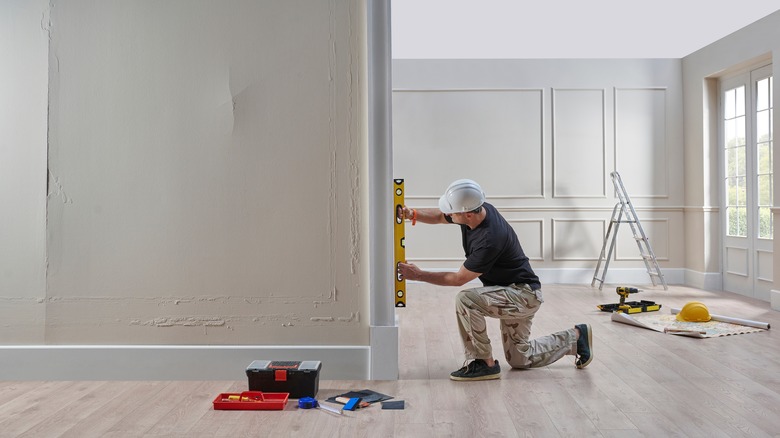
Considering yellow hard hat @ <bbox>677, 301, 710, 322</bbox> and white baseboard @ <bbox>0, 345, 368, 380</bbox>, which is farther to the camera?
yellow hard hat @ <bbox>677, 301, 710, 322</bbox>

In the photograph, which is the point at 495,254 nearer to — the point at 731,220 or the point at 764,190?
the point at 764,190

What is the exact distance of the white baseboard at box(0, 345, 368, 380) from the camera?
342cm

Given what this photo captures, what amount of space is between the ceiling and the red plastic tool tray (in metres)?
4.95

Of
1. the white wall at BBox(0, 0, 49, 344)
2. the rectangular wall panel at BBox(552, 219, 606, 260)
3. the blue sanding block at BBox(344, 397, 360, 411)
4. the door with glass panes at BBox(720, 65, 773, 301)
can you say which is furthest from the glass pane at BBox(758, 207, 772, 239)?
the white wall at BBox(0, 0, 49, 344)

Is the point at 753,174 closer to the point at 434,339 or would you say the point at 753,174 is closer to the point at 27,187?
the point at 434,339

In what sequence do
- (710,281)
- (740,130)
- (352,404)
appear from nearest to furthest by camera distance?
(352,404)
(740,130)
(710,281)

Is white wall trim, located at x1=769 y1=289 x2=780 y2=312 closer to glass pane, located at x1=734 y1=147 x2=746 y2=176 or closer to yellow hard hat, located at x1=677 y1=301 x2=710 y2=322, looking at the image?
yellow hard hat, located at x1=677 y1=301 x2=710 y2=322

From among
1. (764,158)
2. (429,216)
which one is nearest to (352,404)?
(429,216)

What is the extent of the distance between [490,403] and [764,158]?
4839 millimetres

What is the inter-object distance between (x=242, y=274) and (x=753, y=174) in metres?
5.35

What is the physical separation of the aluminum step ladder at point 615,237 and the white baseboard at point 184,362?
178 inches

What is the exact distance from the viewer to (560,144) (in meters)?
7.87

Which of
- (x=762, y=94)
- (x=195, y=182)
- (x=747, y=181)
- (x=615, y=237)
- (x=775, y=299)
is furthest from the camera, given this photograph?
(x=615, y=237)

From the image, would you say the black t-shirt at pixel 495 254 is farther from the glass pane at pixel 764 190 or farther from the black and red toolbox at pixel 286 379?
the glass pane at pixel 764 190
